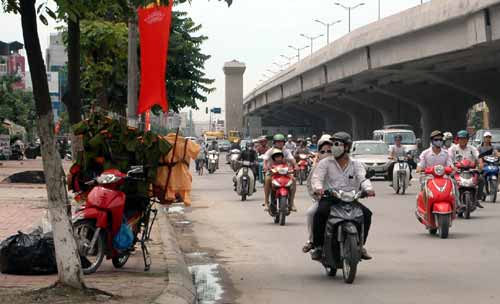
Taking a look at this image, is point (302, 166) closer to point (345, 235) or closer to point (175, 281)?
point (345, 235)

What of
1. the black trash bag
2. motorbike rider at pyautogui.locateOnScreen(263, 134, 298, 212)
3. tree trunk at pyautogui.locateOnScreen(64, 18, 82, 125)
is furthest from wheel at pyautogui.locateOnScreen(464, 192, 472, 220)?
the black trash bag

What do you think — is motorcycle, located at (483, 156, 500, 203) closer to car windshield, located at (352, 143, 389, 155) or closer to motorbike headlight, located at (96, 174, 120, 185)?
motorbike headlight, located at (96, 174, 120, 185)

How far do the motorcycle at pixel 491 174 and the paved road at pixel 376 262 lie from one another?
1234 mm

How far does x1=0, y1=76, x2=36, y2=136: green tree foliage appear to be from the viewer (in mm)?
61912

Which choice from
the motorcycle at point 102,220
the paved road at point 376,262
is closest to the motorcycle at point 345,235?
the paved road at point 376,262

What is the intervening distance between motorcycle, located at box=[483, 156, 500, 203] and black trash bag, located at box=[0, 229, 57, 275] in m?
14.2

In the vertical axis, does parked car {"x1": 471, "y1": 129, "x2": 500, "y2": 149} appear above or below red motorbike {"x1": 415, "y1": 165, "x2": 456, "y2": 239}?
above

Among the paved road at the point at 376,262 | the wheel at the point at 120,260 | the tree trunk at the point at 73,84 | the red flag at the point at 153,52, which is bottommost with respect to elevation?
the paved road at the point at 376,262

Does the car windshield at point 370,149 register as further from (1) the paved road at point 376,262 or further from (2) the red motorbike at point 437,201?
(2) the red motorbike at point 437,201

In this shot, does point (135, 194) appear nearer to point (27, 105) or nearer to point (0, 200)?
point (0, 200)

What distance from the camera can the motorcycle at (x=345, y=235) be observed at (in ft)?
33.9

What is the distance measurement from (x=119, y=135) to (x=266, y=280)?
2.28 meters

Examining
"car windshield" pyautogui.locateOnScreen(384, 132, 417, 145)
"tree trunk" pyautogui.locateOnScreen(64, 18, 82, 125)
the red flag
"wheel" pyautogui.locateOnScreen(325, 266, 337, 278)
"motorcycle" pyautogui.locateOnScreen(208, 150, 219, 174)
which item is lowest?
"wheel" pyautogui.locateOnScreen(325, 266, 337, 278)

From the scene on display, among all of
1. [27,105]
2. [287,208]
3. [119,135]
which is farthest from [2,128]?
[119,135]
